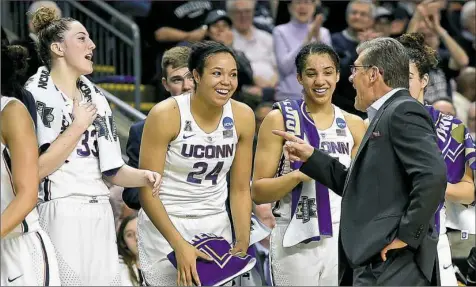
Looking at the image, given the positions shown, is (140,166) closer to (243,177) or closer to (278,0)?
(243,177)

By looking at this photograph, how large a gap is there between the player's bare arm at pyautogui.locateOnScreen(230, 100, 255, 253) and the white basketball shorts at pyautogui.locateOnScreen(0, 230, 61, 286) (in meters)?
1.49

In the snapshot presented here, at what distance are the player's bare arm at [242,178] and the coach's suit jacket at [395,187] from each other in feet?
3.56

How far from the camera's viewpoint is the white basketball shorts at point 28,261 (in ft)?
16.5

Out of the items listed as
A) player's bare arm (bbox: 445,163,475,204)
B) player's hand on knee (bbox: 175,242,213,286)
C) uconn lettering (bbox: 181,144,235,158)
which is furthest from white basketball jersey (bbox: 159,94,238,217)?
player's bare arm (bbox: 445,163,475,204)

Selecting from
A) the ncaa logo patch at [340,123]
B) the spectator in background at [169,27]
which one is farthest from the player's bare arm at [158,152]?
the spectator in background at [169,27]

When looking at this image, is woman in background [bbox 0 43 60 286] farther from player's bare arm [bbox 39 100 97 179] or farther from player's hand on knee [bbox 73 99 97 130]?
player's hand on knee [bbox 73 99 97 130]

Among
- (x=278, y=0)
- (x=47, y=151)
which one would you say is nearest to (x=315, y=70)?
(x=47, y=151)

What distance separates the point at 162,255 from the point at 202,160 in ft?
2.00

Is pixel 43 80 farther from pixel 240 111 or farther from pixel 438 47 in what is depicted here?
pixel 438 47

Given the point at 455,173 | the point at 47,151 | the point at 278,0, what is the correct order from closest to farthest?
the point at 47,151
the point at 455,173
the point at 278,0

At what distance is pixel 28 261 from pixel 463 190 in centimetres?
281

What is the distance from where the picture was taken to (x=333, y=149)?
646 centimetres

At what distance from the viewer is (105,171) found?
19.7 feet

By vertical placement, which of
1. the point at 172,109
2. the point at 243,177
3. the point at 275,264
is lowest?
the point at 275,264
